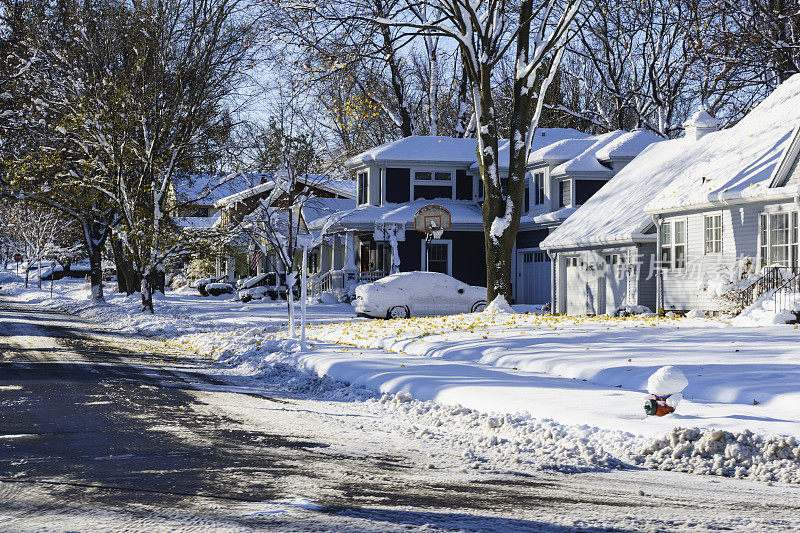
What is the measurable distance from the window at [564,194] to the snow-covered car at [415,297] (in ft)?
27.1

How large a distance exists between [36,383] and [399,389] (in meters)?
5.51

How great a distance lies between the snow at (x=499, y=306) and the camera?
2600 centimetres

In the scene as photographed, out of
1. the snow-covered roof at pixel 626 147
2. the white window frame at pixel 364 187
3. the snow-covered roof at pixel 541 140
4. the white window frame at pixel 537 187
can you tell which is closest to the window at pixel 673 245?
the snow-covered roof at pixel 626 147

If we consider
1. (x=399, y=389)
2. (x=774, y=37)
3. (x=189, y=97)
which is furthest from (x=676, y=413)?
(x=774, y=37)

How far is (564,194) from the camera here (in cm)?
3928

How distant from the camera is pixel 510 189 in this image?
26922 millimetres

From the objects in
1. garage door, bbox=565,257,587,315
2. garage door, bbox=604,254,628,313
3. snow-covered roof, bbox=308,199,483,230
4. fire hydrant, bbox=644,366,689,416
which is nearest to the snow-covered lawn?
fire hydrant, bbox=644,366,689,416

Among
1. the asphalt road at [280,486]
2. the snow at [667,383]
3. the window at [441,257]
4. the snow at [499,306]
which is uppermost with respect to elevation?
the window at [441,257]

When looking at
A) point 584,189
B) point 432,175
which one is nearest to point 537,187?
point 584,189

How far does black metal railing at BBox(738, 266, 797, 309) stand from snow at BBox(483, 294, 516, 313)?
246 inches

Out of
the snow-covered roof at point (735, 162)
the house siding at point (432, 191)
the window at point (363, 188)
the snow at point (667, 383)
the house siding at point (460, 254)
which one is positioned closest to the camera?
the snow at point (667, 383)

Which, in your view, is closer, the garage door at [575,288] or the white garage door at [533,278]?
the garage door at [575,288]

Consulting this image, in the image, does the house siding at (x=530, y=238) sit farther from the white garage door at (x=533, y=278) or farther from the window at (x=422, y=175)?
the window at (x=422, y=175)

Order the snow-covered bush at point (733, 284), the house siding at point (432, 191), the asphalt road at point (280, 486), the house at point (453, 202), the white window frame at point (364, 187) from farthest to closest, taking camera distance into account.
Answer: the white window frame at point (364, 187), the house siding at point (432, 191), the house at point (453, 202), the snow-covered bush at point (733, 284), the asphalt road at point (280, 486)
